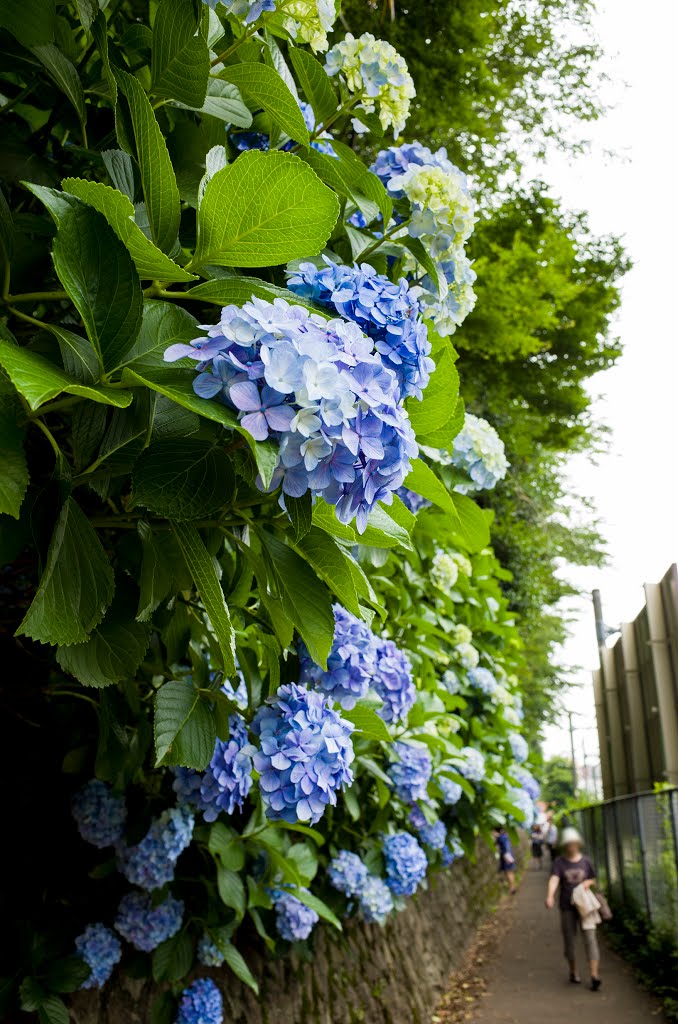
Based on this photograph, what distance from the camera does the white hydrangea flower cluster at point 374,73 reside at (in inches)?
69.7

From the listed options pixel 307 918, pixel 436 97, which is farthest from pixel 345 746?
pixel 436 97

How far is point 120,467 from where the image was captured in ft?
3.73

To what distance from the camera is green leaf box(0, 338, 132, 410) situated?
79 centimetres

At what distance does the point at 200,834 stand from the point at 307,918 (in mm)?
665

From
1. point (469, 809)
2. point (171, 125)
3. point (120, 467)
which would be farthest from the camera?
point (469, 809)

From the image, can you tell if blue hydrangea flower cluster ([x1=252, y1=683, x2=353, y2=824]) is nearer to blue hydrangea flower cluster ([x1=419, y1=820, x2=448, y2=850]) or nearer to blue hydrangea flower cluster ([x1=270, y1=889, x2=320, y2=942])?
blue hydrangea flower cluster ([x1=270, y1=889, x2=320, y2=942])

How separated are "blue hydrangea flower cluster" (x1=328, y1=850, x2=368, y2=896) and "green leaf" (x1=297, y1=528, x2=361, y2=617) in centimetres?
255

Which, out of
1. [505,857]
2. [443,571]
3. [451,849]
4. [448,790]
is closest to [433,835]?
[448,790]

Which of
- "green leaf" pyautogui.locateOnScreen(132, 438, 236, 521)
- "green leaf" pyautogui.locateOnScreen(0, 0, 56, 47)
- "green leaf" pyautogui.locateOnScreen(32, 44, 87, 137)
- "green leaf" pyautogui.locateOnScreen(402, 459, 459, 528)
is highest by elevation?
"green leaf" pyautogui.locateOnScreen(32, 44, 87, 137)

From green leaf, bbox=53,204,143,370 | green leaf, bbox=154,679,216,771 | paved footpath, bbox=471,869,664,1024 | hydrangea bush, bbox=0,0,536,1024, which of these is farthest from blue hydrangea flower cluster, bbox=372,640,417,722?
paved footpath, bbox=471,869,664,1024

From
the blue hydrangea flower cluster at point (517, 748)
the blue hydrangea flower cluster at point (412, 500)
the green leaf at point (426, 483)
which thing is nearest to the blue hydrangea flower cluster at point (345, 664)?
the blue hydrangea flower cluster at point (412, 500)

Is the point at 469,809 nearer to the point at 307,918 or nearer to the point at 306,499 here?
the point at 307,918

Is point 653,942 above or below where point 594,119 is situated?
below

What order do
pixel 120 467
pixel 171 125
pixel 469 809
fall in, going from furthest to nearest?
pixel 469 809, pixel 171 125, pixel 120 467
